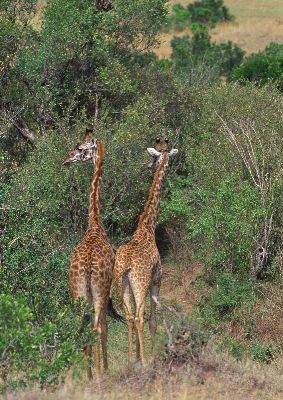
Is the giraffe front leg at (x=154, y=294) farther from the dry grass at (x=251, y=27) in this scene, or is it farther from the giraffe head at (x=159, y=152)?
the dry grass at (x=251, y=27)

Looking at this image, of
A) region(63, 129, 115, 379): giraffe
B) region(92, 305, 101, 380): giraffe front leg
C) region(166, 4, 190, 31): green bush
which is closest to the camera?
region(92, 305, 101, 380): giraffe front leg

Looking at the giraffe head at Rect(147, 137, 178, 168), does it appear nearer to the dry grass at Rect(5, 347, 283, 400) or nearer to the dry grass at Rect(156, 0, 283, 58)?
the dry grass at Rect(5, 347, 283, 400)

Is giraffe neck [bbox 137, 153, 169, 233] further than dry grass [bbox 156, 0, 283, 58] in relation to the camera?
No

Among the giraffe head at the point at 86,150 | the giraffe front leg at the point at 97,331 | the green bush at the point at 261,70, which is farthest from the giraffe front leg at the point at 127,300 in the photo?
the green bush at the point at 261,70

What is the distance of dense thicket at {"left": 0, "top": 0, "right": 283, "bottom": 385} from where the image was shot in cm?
1678

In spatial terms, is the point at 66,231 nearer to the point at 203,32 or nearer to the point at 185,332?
the point at 185,332

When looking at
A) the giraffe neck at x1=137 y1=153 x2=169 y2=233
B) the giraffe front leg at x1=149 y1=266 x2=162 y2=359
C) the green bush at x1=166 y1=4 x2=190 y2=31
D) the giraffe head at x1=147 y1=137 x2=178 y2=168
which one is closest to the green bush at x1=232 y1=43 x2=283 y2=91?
the giraffe head at x1=147 y1=137 x2=178 y2=168

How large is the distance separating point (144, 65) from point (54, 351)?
14.0m

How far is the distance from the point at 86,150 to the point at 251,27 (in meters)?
31.6

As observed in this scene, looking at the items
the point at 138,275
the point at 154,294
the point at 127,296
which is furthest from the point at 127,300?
the point at 154,294

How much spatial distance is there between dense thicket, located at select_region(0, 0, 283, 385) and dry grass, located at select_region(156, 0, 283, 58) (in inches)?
694

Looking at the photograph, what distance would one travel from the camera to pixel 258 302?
56.7 feet

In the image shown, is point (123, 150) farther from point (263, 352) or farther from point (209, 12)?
point (209, 12)

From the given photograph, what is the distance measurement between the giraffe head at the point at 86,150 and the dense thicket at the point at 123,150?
1081 mm
